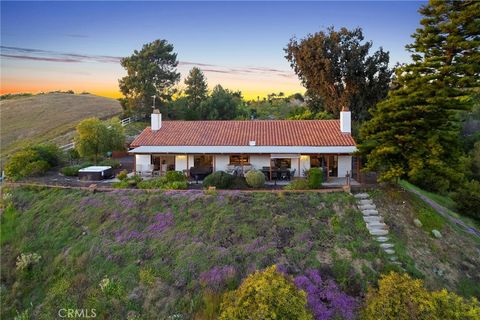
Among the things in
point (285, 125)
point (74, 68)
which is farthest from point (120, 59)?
point (285, 125)

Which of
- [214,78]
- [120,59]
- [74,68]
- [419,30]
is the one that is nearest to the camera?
[419,30]

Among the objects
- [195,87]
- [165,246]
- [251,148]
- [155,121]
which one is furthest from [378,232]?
[195,87]

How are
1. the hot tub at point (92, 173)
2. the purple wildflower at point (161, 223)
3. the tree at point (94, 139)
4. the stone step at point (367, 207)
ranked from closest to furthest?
the purple wildflower at point (161, 223) → the stone step at point (367, 207) → the hot tub at point (92, 173) → the tree at point (94, 139)

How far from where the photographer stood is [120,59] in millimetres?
43781

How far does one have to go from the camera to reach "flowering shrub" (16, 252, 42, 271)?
13.1m

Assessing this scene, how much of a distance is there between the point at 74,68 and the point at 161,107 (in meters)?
13.8

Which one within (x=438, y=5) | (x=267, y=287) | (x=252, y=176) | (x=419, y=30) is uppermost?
(x=438, y=5)

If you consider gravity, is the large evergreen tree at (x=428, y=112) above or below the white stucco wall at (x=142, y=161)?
above

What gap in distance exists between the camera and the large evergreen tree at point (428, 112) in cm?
1445

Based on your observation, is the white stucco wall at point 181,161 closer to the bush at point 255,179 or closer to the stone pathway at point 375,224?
→ the bush at point 255,179

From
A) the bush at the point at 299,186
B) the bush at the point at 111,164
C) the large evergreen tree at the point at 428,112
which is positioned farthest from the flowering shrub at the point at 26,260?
the large evergreen tree at the point at 428,112

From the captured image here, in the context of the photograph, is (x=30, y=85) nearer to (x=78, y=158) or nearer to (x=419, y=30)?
(x=78, y=158)

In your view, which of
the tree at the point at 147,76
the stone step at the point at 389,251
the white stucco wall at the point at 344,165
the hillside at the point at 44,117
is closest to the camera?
the stone step at the point at 389,251

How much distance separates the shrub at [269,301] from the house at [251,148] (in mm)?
11080
